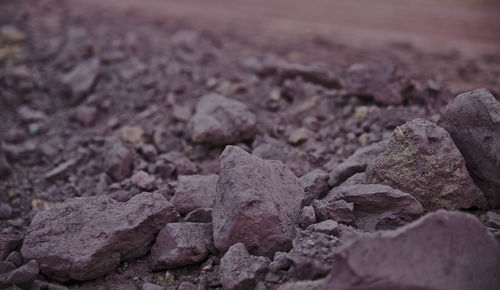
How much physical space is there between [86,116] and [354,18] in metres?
5.60

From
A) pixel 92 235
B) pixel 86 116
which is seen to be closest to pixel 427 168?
pixel 92 235

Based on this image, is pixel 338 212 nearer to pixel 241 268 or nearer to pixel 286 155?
pixel 241 268

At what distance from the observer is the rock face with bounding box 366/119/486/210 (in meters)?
2.99

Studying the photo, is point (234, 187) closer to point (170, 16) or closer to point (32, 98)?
point (32, 98)

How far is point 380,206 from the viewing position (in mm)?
2951

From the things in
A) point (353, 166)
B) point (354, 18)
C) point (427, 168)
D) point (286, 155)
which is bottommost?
point (286, 155)

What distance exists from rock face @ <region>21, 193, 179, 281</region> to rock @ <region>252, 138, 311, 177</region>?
3.67 feet

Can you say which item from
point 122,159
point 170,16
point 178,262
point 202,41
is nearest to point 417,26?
point 202,41

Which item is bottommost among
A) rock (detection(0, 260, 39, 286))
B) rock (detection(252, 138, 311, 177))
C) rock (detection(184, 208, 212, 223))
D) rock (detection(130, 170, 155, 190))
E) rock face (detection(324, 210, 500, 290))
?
rock (detection(0, 260, 39, 286))

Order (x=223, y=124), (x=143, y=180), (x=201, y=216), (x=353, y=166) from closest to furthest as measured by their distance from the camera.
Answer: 1. (x=201, y=216)
2. (x=353, y=166)
3. (x=143, y=180)
4. (x=223, y=124)

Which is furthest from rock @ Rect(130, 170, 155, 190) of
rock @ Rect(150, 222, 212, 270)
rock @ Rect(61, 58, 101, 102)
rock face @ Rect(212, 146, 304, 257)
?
rock @ Rect(61, 58, 101, 102)

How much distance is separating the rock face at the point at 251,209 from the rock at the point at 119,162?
1481 mm

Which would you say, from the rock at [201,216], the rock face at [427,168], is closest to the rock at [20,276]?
the rock at [201,216]

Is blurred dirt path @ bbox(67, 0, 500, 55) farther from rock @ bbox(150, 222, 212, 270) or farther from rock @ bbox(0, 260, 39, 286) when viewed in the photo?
rock @ bbox(0, 260, 39, 286)
